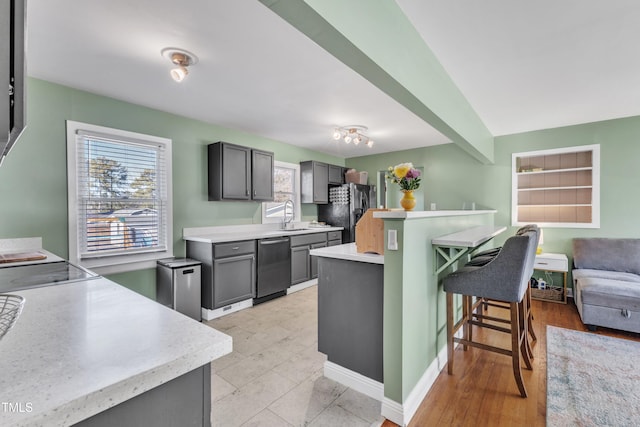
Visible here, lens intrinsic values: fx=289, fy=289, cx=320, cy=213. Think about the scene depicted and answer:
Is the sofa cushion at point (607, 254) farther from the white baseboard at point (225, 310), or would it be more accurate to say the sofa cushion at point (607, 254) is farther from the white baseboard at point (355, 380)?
the white baseboard at point (225, 310)

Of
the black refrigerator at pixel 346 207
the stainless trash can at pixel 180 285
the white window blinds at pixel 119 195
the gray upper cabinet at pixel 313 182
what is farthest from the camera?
the black refrigerator at pixel 346 207

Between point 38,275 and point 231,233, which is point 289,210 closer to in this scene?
point 231,233

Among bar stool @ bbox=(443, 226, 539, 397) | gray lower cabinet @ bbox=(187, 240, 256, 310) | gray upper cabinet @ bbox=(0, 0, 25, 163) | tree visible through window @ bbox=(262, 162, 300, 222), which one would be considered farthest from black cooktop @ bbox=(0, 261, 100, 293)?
tree visible through window @ bbox=(262, 162, 300, 222)

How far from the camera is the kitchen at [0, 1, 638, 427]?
2.06m

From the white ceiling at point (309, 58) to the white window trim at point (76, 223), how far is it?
37 cm

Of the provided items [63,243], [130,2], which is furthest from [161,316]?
[63,243]

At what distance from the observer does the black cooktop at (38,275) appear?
130 centimetres

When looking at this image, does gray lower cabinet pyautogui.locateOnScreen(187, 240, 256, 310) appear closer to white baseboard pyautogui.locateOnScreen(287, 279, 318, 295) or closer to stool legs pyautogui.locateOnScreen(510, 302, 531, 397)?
white baseboard pyautogui.locateOnScreen(287, 279, 318, 295)

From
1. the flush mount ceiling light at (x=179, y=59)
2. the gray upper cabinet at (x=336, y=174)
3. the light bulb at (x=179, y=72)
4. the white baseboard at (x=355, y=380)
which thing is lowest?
the white baseboard at (x=355, y=380)

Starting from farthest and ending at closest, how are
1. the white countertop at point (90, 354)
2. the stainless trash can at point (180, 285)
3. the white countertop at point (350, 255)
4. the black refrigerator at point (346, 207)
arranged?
the black refrigerator at point (346, 207) < the stainless trash can at point (180, 285) < the white countertop at point (350, 255) < the white countertop at point (90, 354)

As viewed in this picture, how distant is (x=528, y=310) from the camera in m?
2.69

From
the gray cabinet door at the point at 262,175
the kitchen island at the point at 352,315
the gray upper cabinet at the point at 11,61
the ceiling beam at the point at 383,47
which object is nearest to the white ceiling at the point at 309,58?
the ceiling beam at the point at 383,47

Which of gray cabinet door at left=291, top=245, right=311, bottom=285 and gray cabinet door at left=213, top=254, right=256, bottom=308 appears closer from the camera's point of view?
gray cabinet door at left=213, top=254, right=256, bottom=308

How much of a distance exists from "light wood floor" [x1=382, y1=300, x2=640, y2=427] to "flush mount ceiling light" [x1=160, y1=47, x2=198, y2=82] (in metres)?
2.85
